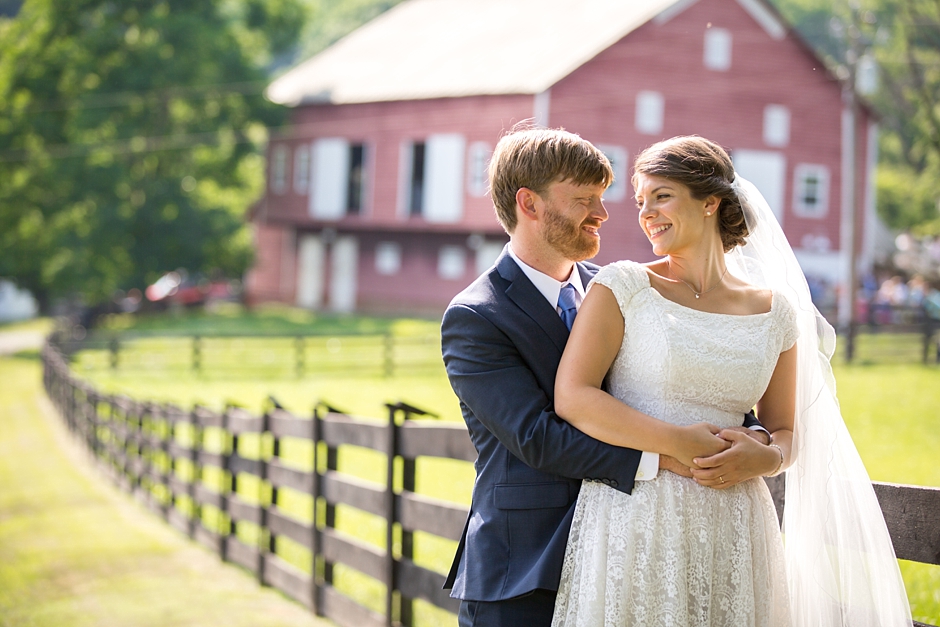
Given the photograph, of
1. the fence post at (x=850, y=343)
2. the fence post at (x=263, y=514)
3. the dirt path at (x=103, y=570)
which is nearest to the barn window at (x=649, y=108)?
the fence post at (x=850, y=343)

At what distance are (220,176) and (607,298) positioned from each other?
118ft

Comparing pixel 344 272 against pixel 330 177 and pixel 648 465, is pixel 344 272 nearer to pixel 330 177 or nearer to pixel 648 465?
pixel 330 177

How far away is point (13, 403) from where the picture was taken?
22844 millimetres

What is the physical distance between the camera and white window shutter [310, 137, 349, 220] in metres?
34.9

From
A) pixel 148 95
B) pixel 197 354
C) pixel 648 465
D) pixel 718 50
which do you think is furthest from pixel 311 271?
pixel 648 465

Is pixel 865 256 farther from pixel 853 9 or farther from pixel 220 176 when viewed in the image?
pixel 220 176

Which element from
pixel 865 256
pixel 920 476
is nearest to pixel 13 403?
pixel 920 476

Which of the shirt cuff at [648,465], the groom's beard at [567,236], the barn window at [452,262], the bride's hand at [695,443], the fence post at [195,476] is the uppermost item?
the barn window at [452,262]

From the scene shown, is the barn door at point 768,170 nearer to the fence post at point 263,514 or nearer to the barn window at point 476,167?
the barn window at point 476,167

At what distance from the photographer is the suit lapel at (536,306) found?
3109 mm

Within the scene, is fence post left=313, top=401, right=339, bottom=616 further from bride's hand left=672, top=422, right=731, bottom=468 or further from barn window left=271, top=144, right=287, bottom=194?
barn window left=271, top=144, right=287, bottom=194

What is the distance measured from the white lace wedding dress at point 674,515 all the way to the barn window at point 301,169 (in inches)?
1348

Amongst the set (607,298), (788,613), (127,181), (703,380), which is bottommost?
(788,613)

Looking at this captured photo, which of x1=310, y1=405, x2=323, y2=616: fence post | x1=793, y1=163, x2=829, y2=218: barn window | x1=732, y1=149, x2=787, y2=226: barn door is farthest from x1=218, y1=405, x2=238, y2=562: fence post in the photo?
x1=793, y1=163, x2=829, y2=218: barn window
